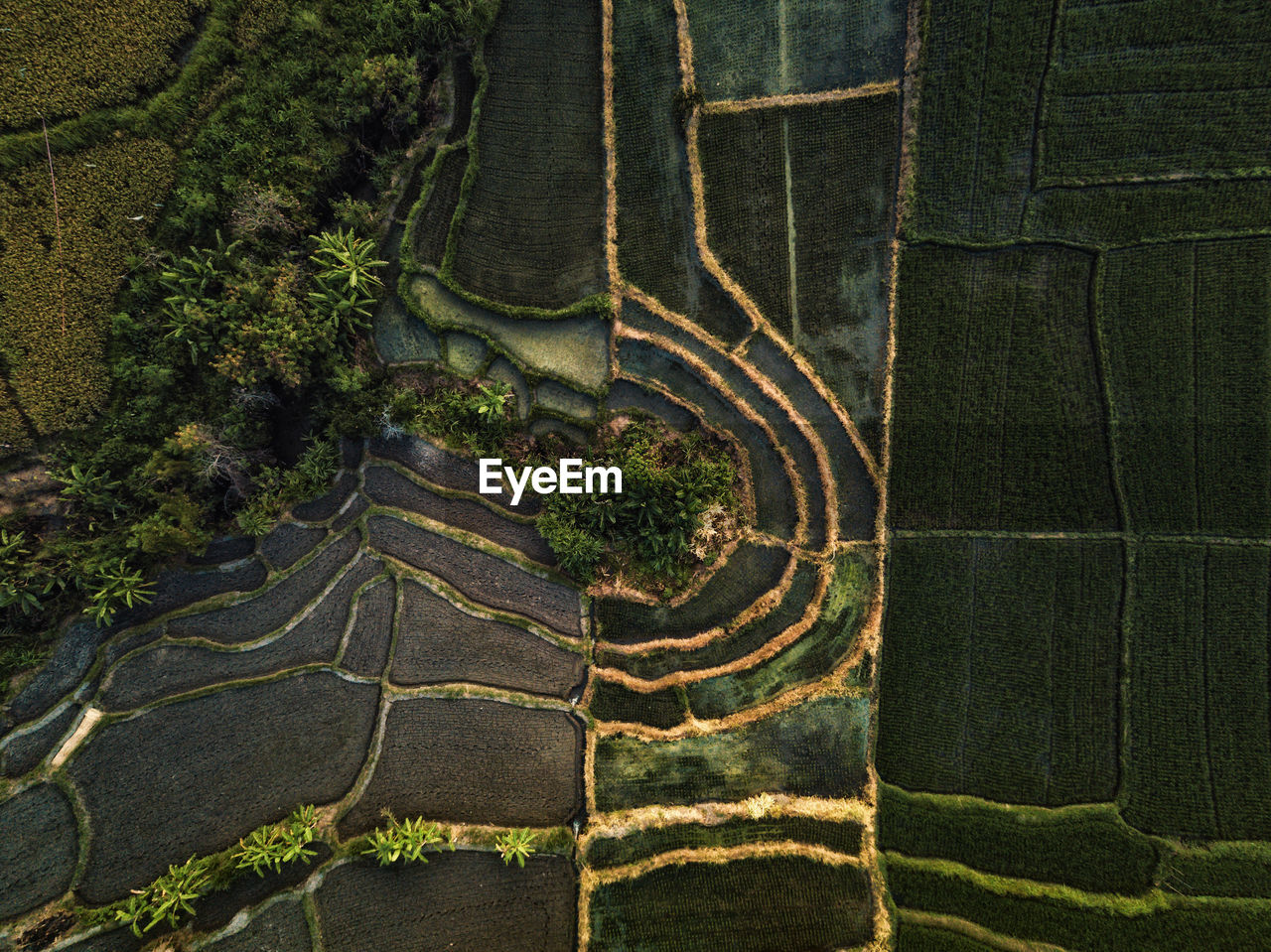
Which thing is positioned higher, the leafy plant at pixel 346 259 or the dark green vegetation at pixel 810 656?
the leafy plant at pixel 346 259

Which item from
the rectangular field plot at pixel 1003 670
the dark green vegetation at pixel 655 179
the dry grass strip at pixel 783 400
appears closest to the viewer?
the rectangular field plot at pixel 1003 670

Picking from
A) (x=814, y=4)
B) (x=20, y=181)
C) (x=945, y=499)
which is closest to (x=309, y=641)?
(x=20, y=181)

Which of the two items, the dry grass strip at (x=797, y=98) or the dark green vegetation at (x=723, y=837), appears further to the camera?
the dark green vegetation at (x=723, y=837)

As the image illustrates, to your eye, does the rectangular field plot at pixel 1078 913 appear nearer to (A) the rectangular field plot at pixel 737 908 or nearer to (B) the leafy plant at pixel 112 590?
(A) the rectangular field plot at pixel 737 908

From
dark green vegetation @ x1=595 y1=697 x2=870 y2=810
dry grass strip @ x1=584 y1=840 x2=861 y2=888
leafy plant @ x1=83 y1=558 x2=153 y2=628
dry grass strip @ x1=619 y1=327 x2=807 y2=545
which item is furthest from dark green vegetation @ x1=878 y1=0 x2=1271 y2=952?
leafy plant @ x1=83 y1=558 x2=153 y2=628

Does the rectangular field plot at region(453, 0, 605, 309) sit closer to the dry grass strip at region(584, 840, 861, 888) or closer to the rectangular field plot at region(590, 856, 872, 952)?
the dry grass strip at region(584, 840, 861, 888)

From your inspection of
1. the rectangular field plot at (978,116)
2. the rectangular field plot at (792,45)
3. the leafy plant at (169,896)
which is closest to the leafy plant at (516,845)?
the leafy plant at (169,896)
